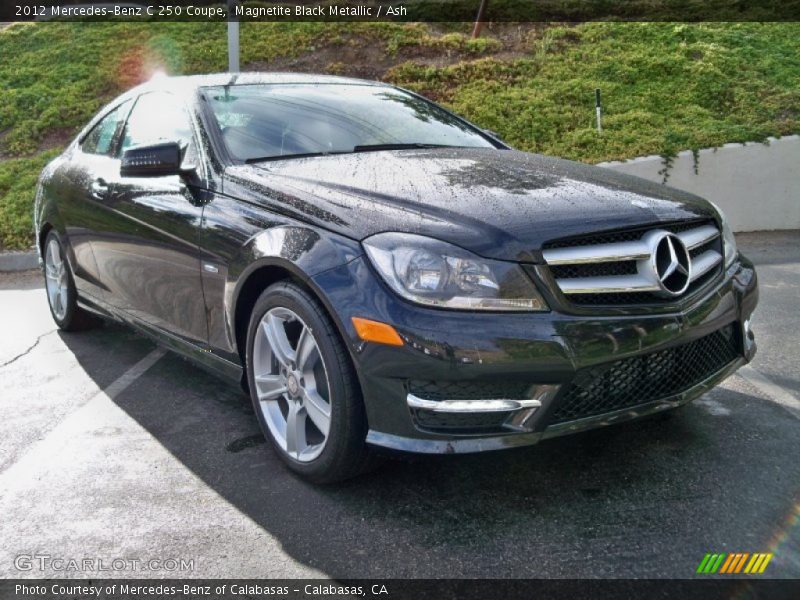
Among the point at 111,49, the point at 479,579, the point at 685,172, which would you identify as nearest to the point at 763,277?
the point at 685,172

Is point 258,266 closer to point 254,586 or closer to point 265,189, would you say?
point 265,189

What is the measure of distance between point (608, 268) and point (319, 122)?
1804 millimetres

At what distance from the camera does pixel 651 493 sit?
9.40 ft

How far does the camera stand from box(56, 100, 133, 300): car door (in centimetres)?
450

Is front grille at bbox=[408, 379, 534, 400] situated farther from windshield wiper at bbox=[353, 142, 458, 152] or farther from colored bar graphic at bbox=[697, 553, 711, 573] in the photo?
windshield wiper at bbox=[353, 142, 458, 152]

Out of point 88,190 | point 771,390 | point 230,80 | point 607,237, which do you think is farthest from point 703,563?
point 88,190

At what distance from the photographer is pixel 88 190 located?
15.1ft

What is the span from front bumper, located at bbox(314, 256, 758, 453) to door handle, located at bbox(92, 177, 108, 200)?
7.17ft

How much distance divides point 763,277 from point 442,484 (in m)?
4.99

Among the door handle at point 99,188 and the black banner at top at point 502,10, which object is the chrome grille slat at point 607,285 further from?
the black banner at top at point 502,10

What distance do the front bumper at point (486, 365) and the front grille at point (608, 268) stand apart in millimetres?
74

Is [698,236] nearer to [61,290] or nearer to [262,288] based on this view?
[262,288]

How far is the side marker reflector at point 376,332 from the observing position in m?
2.55

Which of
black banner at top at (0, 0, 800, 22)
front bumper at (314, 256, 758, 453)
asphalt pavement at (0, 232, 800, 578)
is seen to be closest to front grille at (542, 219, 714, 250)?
front bumper at (314, 256, 758, 453)
